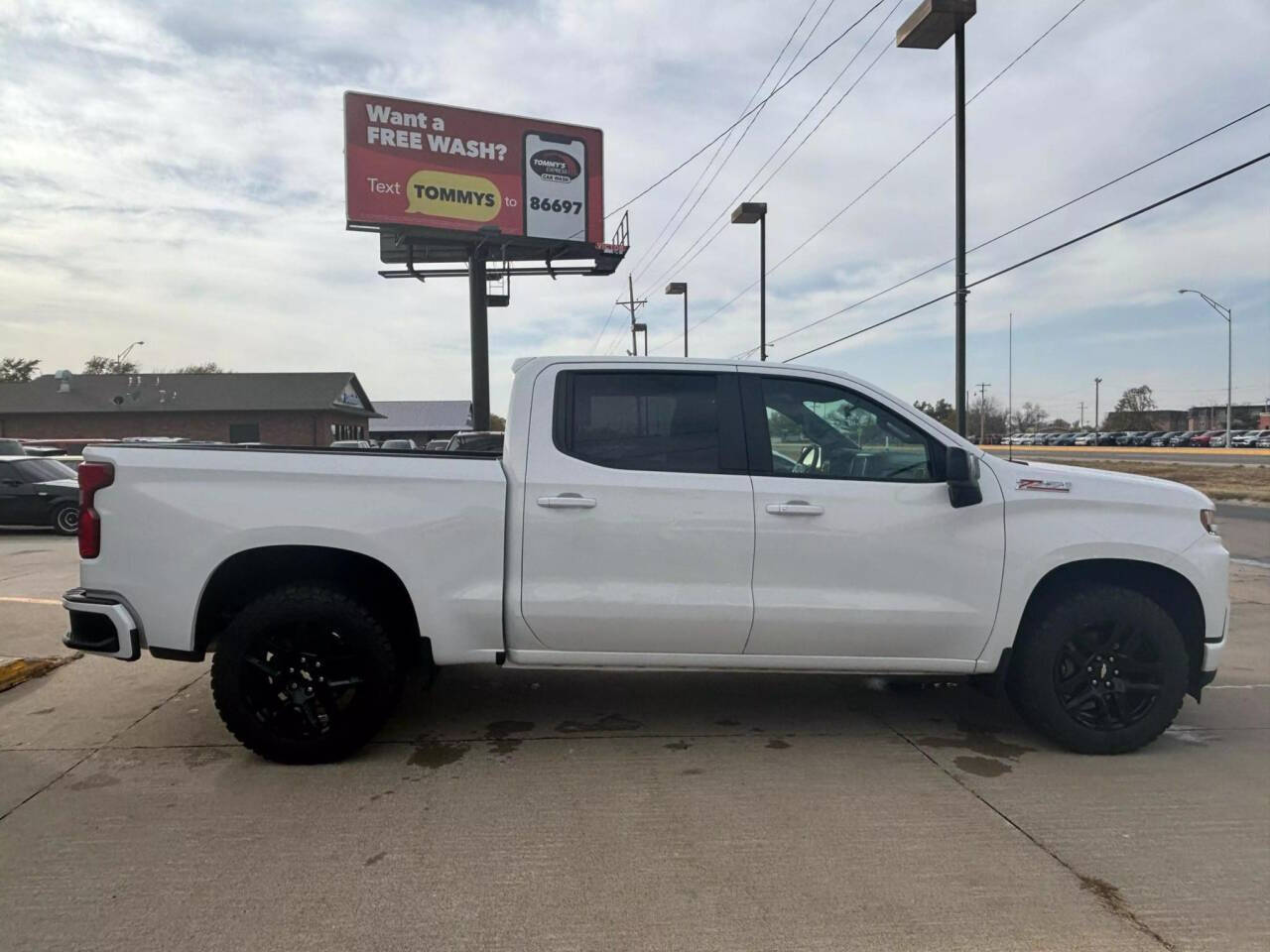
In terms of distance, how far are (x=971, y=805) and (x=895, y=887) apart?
2.78 feet

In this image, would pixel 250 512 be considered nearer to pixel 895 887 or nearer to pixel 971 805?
pixel 895 887

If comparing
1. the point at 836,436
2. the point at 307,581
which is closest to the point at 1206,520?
the point at 836,436

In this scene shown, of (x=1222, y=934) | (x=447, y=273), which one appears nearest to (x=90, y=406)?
(x=447, y=273)

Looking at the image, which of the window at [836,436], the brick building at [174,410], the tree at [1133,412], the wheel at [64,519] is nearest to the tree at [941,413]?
the window at [836,436]

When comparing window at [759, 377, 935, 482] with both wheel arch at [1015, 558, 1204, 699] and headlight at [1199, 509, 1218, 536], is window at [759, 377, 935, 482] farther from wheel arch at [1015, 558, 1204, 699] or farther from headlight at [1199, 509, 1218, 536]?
headlight at [1199, 509, 1218, 536]

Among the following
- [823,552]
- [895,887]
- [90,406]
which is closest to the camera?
[895,887]

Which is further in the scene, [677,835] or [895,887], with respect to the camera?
[677,835]

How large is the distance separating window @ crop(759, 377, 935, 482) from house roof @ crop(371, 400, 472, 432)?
62083mm

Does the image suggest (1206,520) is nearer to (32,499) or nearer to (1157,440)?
(32,499)

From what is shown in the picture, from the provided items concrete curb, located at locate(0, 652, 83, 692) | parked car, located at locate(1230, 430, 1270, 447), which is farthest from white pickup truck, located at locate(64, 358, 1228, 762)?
parked car, located at locate(1230, 430, 1270, 447)

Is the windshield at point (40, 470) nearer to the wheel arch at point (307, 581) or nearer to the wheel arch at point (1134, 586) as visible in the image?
the wheel arch at point (307, 581)

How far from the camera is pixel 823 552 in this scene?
4035 millimetres

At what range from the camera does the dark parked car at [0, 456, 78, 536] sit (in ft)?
→ 46.4

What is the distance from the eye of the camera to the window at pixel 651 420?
4094mm
